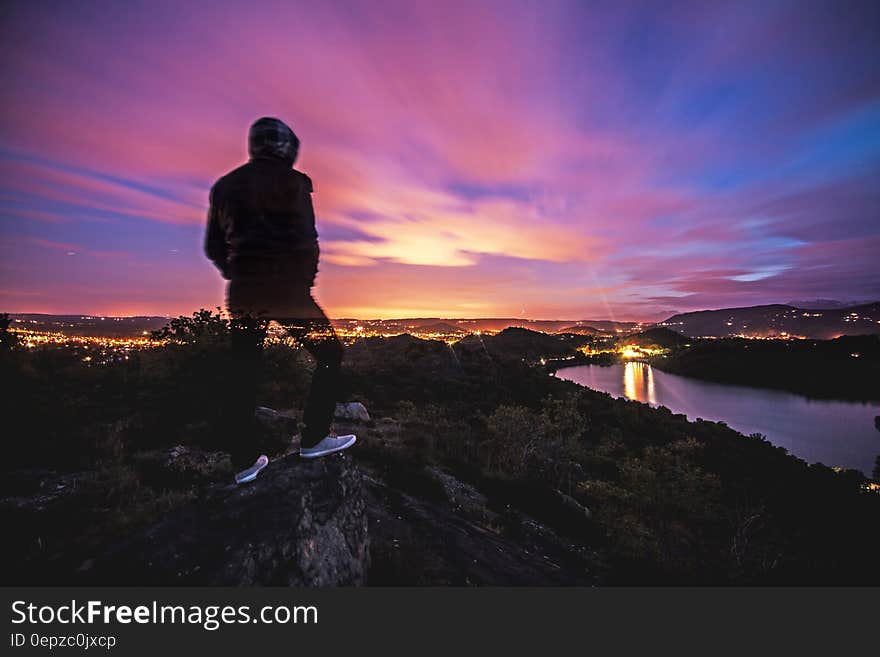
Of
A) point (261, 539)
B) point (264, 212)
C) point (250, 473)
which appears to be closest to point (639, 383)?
point (250, 473)

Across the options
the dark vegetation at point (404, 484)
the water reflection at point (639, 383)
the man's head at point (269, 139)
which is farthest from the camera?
the water reflection at point (639, 383)

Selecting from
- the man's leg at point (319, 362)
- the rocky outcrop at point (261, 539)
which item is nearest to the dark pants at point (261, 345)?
the man's leg at point (319, 362)

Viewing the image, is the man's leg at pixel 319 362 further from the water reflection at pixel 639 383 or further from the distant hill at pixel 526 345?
the distant hill at pixel 526 345

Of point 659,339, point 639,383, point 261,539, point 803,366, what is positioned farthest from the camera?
point 659,339

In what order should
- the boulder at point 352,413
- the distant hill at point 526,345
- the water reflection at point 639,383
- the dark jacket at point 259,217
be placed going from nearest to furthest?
the dark jacket at point 259,217, the boulder at point 352,413, the water reflection at point 639,383, the distant hill at point 526,345

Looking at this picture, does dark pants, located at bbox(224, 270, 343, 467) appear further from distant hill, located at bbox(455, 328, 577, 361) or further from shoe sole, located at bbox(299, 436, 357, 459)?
distant hill, located at bbox(455, 328, 577, 361)

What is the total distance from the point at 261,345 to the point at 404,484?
14.0 ft

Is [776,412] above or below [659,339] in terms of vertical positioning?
below

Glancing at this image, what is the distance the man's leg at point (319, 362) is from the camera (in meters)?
Result: 2.77

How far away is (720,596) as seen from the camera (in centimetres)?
256

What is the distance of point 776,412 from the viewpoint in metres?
66.1

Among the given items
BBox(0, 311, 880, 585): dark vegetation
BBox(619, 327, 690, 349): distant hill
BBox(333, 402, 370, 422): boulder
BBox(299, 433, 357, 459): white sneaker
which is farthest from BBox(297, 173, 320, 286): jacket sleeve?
BBox(619, 327, 690, 349): distant hill

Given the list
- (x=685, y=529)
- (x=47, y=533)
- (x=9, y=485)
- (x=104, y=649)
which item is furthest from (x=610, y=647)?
(x=685, y=529)

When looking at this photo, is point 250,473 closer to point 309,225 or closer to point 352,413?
point 309,225
